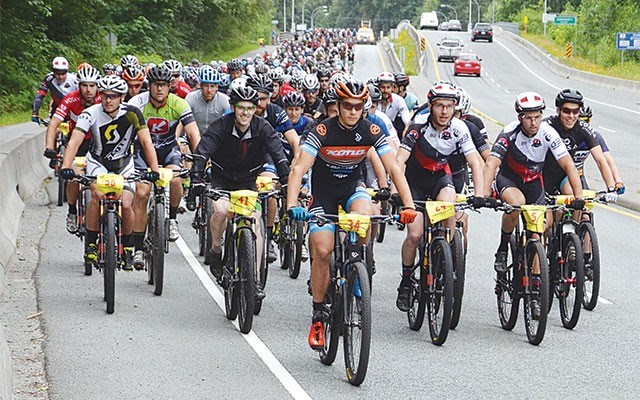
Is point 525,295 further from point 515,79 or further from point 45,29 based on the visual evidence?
point 515,79

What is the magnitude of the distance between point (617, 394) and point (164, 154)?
6.71 meters

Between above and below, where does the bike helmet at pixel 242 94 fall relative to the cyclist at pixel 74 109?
above

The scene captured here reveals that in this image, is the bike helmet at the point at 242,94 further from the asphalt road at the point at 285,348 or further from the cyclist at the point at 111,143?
the asphalt road at the point at 285,348

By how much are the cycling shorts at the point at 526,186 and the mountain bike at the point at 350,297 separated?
2.41 metres

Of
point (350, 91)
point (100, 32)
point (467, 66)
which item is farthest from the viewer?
point (467, 66)

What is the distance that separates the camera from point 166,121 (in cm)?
1266

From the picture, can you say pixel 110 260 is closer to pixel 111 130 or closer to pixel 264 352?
pixel 111 130

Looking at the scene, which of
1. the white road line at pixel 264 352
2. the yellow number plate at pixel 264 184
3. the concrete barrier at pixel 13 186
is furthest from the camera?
the yellow number plate at pixel 264 184

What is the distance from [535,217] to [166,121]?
476cm

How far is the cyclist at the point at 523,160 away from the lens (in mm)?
10086

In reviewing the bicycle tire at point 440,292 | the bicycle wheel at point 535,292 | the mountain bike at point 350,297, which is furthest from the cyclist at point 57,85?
the bicycle wheel at point 535,292

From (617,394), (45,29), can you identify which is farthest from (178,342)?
(45,29)

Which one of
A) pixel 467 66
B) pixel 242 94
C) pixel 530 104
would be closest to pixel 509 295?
pixel 530 104

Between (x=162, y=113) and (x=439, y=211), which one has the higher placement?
(x=162, y=113)
